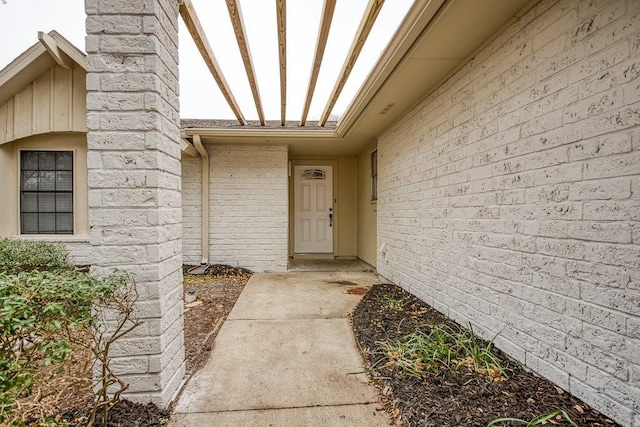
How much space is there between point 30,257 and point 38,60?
2765 millimetres

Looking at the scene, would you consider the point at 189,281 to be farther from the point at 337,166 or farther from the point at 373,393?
the point at 337,166

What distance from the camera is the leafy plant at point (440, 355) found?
1.97m

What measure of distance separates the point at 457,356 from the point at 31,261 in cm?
492

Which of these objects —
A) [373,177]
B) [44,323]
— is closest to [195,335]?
[44,323]

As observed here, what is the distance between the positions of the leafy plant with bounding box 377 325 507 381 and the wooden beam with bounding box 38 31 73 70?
547 cm

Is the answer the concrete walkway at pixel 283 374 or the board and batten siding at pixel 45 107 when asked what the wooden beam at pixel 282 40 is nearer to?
the concrete walkway at pixel 283 374

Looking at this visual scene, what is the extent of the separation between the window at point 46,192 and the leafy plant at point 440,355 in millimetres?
5255

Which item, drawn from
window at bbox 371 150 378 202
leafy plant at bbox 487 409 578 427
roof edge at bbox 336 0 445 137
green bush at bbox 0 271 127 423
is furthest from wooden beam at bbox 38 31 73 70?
leafy plant at bbox 487 409 578 427

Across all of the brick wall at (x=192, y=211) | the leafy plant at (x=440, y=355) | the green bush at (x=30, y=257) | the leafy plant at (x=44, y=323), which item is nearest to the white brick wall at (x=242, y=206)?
the brick wall at (x=192, y=211)

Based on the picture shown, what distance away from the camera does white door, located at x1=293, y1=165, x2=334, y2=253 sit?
678 centimetres

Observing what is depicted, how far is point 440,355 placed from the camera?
2119 millimetres

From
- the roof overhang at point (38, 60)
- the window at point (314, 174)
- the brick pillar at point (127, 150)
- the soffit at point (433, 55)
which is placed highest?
the roof overhang at point (38, 60)

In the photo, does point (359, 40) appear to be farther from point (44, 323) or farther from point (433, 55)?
point (44, 323)

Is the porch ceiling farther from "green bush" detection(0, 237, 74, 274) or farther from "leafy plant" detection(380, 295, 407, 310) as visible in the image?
"green bush" detection(0, 237, 74, 274)
